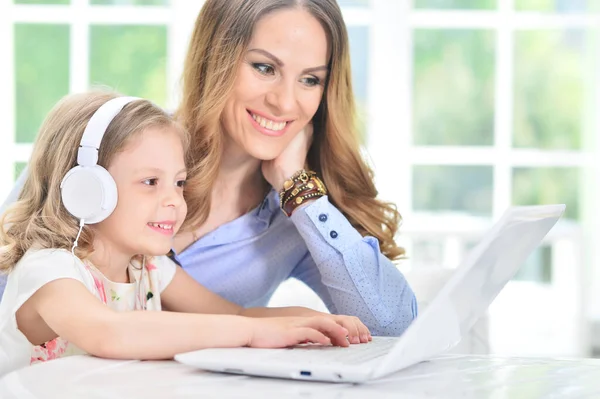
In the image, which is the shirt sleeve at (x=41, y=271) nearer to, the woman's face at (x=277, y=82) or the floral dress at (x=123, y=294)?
the floral dress at (x=123, y=294)

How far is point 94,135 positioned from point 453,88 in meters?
3.43

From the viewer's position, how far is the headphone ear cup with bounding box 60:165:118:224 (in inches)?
52.6

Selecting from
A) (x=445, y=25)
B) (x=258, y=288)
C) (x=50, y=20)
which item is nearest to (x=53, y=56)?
(x=50, y=20)

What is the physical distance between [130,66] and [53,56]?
0.39 meters

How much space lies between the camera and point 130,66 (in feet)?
14.9

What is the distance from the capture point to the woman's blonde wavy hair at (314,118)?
1.70 meters

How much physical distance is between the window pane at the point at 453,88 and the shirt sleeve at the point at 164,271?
9.90 ft

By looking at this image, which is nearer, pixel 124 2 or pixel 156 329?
pixel 156 329

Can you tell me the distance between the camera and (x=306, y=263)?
1.94 m

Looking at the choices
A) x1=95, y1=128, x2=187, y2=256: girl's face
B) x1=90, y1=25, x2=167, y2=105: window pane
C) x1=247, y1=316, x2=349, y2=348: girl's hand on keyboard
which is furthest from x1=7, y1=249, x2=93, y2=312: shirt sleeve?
x1=90, y1=25, x2=167, y2=105: window pane

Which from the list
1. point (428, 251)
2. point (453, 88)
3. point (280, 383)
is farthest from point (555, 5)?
point (280, 383)

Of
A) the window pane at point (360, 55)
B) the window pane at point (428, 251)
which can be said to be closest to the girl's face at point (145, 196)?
the window pane at point (428, 251)

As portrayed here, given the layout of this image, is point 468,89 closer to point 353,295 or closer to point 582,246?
point 582,246

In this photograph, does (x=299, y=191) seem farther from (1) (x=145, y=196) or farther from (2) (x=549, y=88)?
(2) (x=549, y=88)
